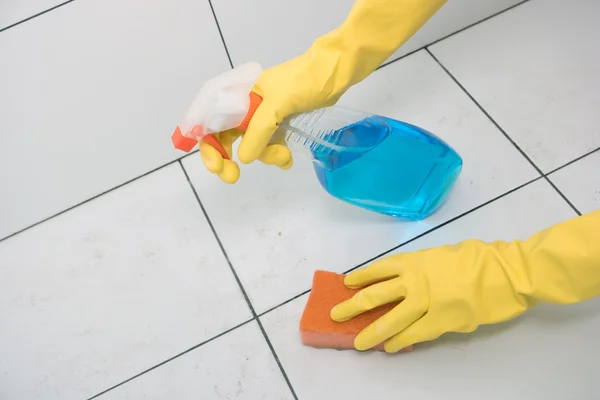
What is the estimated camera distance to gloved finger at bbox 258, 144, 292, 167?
2.25 feet

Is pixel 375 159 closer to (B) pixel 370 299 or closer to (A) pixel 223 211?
(B) pixel 370 299

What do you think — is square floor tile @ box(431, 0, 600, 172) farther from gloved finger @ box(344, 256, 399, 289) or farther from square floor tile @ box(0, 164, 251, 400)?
square floor tile @ box(0, 164, 251, 400)

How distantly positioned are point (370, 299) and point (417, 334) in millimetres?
69

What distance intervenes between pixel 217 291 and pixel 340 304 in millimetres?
214

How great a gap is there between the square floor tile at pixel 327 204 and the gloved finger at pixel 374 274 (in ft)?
0.31

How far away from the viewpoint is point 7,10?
72cm

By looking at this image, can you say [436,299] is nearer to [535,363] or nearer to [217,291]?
[535,363]

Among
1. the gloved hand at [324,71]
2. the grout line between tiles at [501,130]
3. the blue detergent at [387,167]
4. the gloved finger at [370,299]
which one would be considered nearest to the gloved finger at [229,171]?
the gloved hand at [324,71]

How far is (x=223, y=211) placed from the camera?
0.90 meters

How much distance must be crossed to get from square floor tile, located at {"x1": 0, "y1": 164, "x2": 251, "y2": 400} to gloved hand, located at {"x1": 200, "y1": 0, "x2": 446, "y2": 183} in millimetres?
250

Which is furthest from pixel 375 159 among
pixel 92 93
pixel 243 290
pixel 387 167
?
pixel 92 93

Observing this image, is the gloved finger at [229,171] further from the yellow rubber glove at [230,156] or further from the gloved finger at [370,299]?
the gloved finger at [370,299]

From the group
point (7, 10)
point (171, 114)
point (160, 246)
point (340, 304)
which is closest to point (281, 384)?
point (340, 304)

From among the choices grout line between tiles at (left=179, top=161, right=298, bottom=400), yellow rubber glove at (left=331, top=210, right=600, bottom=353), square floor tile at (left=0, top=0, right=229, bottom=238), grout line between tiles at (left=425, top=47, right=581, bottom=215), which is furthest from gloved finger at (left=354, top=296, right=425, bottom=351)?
square floor tile at (left=0, top=0, right=229, bottom=238)
